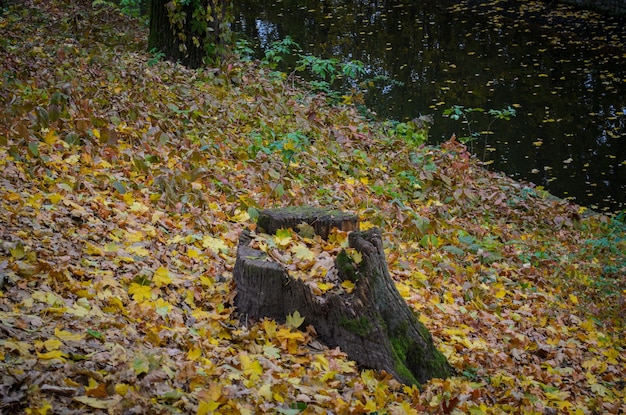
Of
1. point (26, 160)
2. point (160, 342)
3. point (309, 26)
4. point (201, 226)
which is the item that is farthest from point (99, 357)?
point (309, 26)

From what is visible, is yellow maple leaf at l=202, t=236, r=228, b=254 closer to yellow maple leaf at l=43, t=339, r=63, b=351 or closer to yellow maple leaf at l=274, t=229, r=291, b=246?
yellow maple leaf at l=274, t=229, r=291, b=246

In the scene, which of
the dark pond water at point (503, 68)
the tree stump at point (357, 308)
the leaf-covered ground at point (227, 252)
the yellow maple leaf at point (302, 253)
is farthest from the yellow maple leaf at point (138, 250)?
the dark pond water at point (503, 68)

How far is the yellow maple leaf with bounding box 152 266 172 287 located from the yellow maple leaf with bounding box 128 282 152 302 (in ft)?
0.46

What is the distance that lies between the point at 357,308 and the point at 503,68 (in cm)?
1198

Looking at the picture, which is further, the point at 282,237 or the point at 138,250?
the point at 138,250

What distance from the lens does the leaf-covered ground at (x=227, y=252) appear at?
11.0 feet

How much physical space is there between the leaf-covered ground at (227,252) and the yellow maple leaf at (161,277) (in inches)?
0.8

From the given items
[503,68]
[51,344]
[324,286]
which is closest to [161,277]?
[324,286]

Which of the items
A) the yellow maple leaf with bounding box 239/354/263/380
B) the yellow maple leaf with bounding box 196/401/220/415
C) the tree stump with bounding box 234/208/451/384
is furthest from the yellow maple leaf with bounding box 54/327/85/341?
the tree stump with bounding box 234/208/451/384

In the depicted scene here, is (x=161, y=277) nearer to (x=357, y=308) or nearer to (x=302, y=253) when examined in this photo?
(x=302, y=253)

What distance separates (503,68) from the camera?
1469 cm

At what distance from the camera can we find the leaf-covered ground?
3350 mm

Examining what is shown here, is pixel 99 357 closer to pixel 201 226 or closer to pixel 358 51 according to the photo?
pixel 201 226

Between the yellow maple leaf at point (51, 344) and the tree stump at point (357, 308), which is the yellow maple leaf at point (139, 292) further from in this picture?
the yellow maple leaf at point (51, 344)
